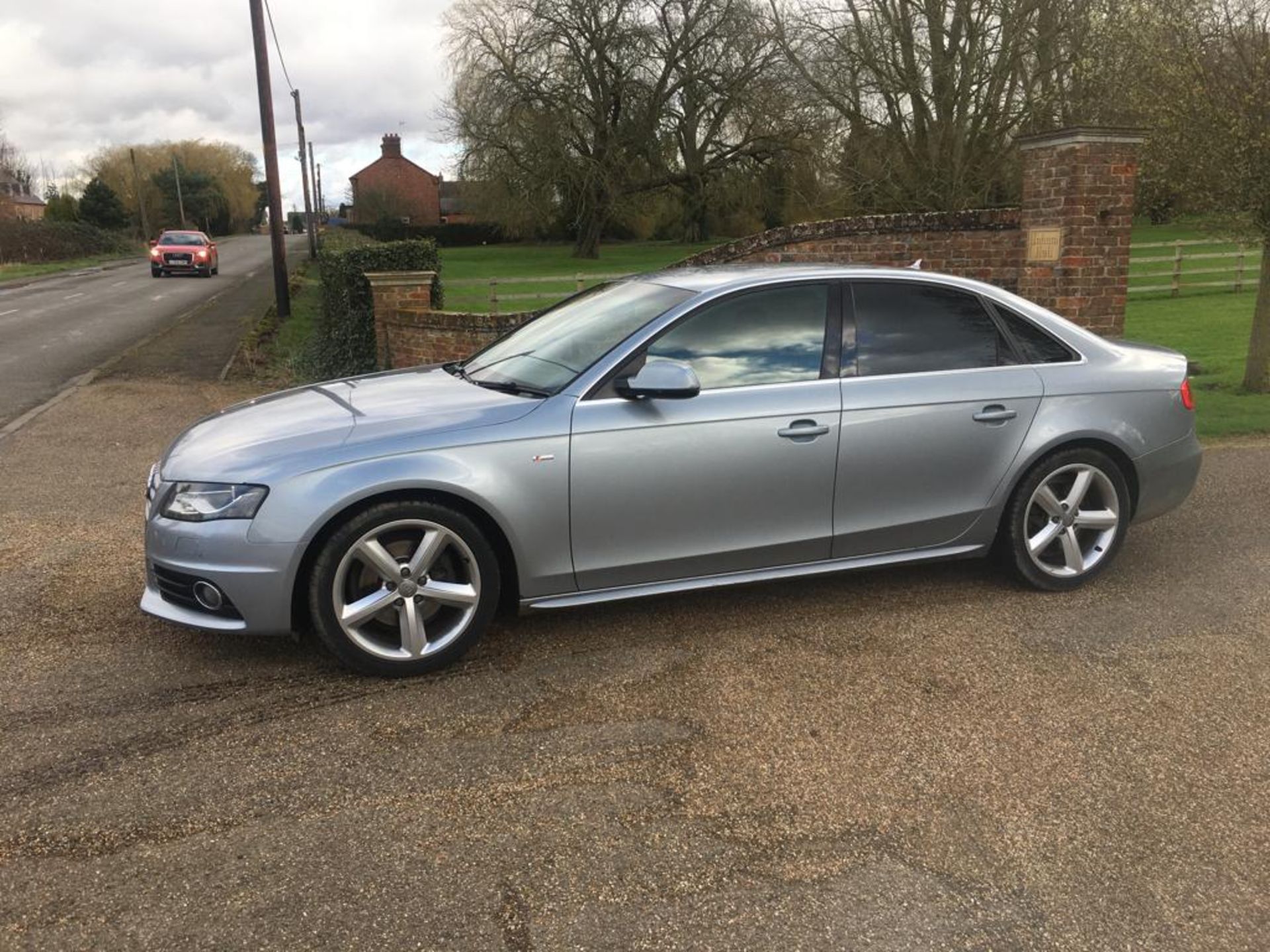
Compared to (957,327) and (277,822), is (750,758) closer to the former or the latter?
(277,822)

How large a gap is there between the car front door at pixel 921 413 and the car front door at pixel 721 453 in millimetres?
109

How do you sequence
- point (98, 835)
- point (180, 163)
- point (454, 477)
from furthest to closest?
1. point (180, 163)
2. point (454, 477)
3. point (98, 835)

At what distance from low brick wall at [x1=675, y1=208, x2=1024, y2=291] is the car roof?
14.0 ft

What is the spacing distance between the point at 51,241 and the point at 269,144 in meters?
38.9

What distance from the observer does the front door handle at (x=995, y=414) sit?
14.6ft

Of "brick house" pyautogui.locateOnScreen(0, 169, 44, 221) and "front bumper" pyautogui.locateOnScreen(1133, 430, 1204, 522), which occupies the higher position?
"brick house" pyautogui.locateOnScreen(0, 169, 44, 221)

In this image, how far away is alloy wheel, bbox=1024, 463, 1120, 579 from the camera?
15.3 feet

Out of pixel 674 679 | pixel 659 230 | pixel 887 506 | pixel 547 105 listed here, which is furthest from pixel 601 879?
pixel 659 230

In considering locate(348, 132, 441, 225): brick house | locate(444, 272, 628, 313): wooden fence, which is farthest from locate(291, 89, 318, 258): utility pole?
locate(348, 132, 441, 225): brick house

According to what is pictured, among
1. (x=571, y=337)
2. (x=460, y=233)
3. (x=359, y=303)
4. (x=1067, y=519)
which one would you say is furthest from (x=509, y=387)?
(x=460, y=233)

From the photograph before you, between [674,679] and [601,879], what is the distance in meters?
1.24

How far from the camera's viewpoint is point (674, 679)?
3.83 metres

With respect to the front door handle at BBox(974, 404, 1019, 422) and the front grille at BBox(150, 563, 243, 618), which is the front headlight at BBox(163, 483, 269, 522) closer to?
the front grille at BBox(150, 563, 243, 618)

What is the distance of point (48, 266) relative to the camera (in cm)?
4416
